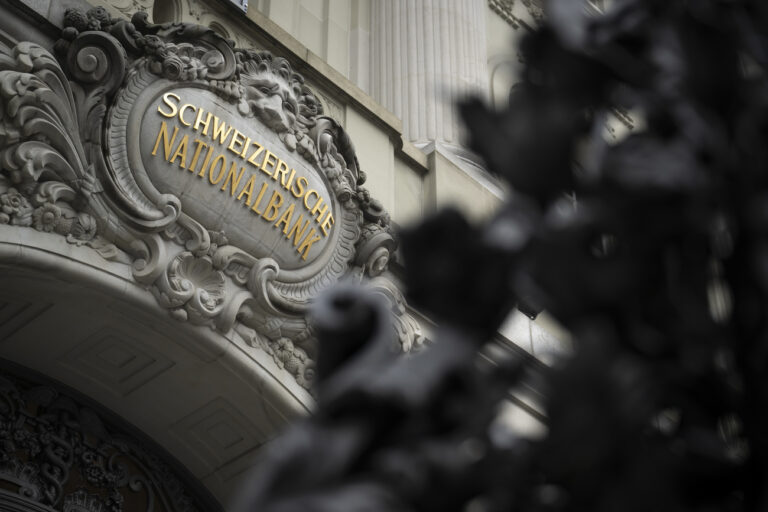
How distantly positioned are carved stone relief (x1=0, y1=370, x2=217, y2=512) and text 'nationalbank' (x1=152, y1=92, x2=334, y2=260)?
184 centimetres

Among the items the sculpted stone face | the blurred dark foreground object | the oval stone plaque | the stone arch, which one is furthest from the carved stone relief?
the blurred dark foreground object

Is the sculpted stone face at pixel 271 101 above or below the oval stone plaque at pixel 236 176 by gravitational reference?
above

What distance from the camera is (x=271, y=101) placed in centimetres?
675

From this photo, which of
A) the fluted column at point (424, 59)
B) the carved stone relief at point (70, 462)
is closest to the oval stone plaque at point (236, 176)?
the carved stone relief at point (70, 462)

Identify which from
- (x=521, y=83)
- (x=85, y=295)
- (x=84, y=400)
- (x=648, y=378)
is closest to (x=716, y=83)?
(x=521, y=83)

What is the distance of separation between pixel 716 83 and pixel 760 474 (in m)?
0.46

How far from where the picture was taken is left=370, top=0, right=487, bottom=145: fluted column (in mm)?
9344

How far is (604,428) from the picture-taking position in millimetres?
1026

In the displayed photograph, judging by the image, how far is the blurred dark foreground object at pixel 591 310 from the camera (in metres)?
1.04

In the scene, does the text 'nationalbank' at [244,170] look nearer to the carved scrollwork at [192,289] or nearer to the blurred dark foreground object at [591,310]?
the carved scrollwork at [192,289]

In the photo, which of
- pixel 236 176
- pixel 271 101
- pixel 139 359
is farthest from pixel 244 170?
pixel 139 359

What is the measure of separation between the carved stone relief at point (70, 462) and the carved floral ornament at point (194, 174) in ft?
4.59

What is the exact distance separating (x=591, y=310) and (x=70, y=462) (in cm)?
621

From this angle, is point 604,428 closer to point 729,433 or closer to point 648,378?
point 648,378
